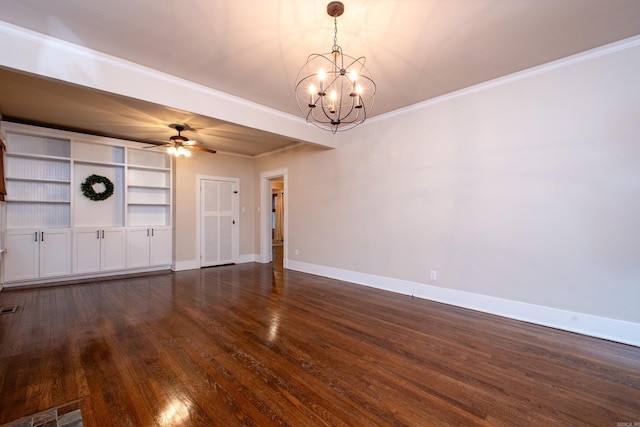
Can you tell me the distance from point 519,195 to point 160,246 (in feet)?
20.9

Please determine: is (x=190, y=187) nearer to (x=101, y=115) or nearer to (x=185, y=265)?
(x=185, y=265)

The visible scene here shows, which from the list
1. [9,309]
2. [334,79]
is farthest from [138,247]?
[334,79]

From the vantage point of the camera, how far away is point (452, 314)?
334cm

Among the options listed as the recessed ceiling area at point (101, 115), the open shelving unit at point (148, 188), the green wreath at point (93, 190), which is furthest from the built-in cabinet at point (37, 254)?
the recessed ceiling area at point (101, 115)

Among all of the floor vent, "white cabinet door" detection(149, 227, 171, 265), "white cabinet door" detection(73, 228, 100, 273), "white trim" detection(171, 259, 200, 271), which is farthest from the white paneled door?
the floor vent

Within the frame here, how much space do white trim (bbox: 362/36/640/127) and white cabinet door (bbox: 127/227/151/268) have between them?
5389 millimetres

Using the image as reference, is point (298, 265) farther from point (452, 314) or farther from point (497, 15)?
point (497, 15)

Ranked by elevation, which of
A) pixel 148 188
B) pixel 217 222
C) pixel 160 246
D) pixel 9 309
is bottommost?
pixel 9 309

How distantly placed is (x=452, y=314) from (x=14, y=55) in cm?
508

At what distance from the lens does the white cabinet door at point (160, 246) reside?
576 cm

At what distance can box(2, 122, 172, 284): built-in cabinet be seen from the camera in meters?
4.57

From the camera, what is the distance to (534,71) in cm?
306

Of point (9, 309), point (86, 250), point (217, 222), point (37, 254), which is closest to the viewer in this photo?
point (9, 309)

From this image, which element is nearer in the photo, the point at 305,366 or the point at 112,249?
the point at 305,366
